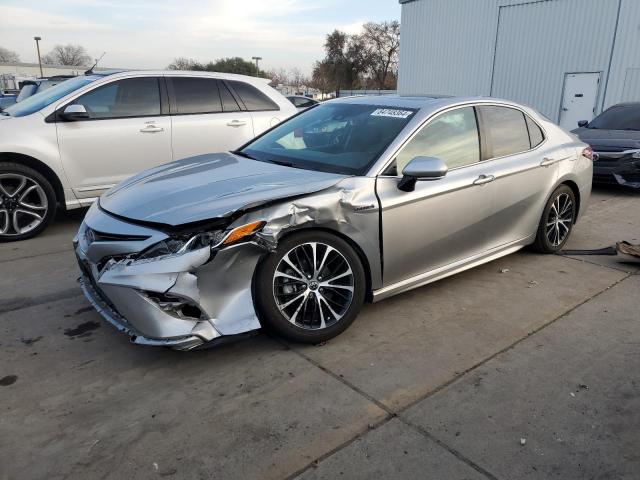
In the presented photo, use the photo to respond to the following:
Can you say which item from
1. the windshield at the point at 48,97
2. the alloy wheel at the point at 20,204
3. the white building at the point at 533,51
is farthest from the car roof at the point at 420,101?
the white building at the point at 533,51

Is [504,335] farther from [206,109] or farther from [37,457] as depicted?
[206,109]

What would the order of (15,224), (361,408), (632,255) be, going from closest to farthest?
1. (361,408)
2. (632,255)
3. (15,224)

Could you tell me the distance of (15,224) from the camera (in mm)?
5418

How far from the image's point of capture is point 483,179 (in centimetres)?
395

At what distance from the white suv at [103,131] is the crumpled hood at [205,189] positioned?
2248mm

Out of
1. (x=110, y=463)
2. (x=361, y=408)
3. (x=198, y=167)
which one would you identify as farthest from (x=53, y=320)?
(x=361, y=408)

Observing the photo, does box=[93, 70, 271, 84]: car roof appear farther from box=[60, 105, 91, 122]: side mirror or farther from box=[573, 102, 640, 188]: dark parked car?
box=[573, 102, 640, 188]: dark parked car

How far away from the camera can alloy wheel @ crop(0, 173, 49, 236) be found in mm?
5328

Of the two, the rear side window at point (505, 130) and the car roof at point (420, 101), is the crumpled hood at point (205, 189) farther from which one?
the rear side window at point (505, 130)

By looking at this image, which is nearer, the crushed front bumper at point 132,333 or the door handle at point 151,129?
the crushed front bumper at point 132,333

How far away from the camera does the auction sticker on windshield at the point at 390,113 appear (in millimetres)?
3794

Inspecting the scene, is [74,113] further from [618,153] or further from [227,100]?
[618,153]

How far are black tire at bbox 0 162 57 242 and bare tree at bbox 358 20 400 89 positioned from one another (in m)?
56.0

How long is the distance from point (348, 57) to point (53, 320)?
57.5 meters
